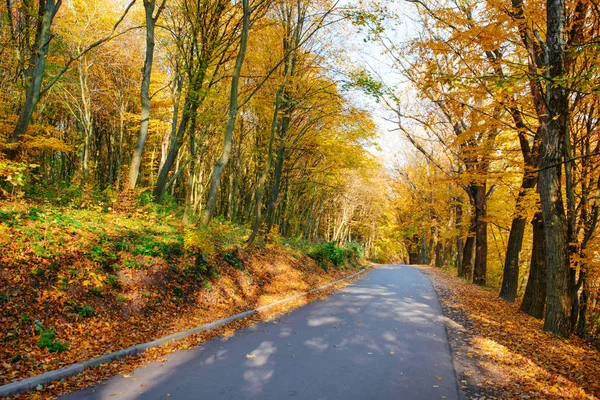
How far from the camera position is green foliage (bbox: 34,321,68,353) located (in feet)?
15.9

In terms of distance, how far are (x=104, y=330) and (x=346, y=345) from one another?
409 cm

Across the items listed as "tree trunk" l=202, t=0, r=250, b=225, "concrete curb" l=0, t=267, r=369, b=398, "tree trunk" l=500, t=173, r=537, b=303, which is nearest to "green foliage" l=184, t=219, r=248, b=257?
"tree trunk" l=202, t=0, r=250, b=225

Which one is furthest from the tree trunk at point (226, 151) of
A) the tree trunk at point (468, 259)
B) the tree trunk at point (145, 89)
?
the tree trunk at point (468, 259)

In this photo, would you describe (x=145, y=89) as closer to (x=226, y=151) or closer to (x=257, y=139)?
(x=226, y=151)

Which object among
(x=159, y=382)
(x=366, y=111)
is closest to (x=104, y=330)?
(x=159, y=382)

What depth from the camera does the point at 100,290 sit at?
21.0 feet

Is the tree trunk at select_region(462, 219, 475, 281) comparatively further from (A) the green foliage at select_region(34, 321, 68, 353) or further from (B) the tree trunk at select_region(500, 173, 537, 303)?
(A) the green foliage at select_region(34, 321, 68, 353)

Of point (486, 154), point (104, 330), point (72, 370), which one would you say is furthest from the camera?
point (486, 154)

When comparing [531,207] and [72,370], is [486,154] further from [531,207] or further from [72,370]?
[72,370]

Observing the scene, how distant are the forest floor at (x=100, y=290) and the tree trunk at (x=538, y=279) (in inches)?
259

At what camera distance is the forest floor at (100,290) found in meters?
4.87

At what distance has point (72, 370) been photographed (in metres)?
4.55

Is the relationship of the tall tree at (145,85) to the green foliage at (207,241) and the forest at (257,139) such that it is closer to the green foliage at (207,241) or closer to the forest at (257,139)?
the forest at (257,139)

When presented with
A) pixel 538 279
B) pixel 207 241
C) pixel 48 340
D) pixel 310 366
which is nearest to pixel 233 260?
pixel 207 241
